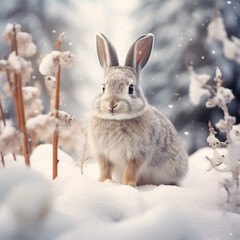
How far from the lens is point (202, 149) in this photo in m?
1.65

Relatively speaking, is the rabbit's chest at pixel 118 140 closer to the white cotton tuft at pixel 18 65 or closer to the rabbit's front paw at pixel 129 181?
the rabbit's front paw at pixel 129 181

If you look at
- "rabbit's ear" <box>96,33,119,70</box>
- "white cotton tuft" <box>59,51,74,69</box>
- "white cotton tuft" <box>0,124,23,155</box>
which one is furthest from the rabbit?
"white cotton tuft" <box>0,124,23,155</box>

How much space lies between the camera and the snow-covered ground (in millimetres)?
578

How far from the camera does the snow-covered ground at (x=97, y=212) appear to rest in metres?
0.58

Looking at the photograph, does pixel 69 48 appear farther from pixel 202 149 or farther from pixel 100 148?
pixel 202 149

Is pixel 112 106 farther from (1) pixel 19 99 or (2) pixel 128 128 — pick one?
(1) pixel 19 99

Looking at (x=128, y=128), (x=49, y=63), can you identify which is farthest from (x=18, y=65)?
(x=128, y=128)

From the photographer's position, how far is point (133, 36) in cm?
116

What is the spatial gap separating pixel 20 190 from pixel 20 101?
277mm

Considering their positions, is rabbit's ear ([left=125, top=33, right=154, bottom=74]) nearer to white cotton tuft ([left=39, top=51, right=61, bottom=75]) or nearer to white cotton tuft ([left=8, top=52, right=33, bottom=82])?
white cotton tuft ([left=39, top=51, right=61, bottom=75])

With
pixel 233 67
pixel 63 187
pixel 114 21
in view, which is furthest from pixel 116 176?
pixel 233 67

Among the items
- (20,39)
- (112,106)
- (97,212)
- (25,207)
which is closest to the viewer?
(25,207)

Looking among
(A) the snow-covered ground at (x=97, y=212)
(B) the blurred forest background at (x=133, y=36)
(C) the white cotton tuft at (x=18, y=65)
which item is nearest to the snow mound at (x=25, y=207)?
(A) the snow-covered ground at (x=97, y=212)

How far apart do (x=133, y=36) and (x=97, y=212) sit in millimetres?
671
